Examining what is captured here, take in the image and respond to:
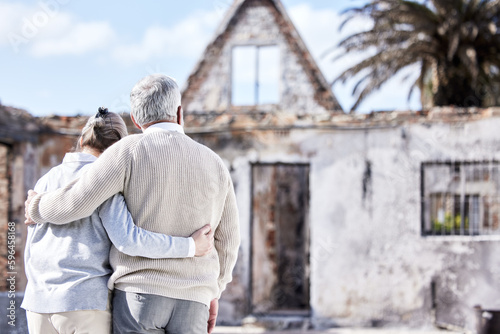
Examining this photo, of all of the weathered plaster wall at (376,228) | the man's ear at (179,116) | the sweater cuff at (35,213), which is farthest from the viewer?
the weathered plaster wall at (376,228)

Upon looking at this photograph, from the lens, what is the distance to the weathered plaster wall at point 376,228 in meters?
8.81

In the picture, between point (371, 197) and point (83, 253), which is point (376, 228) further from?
point (83, 253)

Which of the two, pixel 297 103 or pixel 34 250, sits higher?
pixel 297 103

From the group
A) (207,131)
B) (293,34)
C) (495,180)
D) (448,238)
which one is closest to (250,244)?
(207,131)

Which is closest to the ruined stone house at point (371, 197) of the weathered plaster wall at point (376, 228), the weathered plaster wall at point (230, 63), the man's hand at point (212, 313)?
the weathered plaster wall at point (376, 228)

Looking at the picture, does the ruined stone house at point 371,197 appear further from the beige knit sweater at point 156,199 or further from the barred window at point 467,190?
the beige knit sweater at point 156,199

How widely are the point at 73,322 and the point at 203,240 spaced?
55 centimetres

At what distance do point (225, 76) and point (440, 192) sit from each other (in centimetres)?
640

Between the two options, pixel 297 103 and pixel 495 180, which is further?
pixel 297 103

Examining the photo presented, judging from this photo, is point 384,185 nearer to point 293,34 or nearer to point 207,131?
point 207,131

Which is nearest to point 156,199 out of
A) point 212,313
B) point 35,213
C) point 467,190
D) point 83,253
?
point 83,253

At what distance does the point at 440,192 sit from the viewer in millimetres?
9258

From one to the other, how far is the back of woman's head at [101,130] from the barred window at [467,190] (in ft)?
23.3

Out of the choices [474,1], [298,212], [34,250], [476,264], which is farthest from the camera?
[298,212]
